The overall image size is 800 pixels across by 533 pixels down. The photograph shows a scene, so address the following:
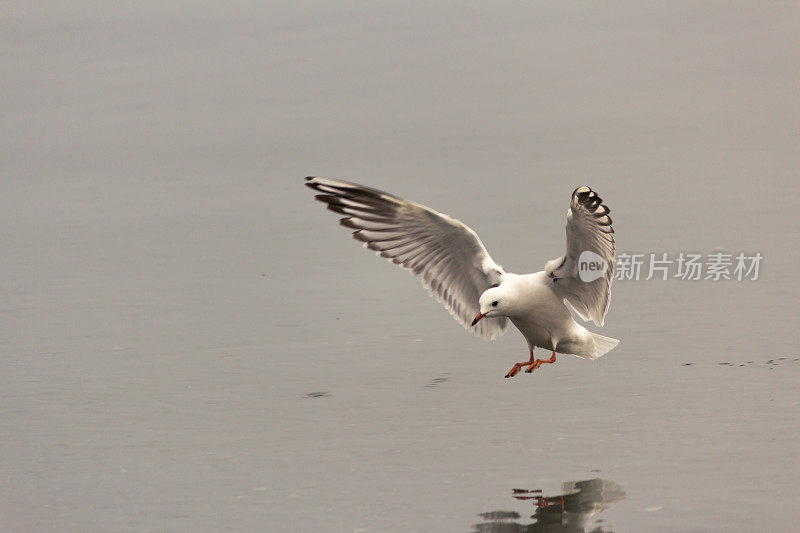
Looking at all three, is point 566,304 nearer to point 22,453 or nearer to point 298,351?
point 298,351

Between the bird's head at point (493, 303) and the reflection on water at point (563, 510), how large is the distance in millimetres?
2029

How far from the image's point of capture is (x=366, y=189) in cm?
1273

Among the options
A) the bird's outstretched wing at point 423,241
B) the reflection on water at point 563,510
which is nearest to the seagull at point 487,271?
the bird's outstretched wing at point 423,241

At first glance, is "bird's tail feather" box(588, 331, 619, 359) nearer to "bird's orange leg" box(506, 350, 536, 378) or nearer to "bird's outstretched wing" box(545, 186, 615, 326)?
"bird's outstretched wing" box(545, 186, 615, 326)

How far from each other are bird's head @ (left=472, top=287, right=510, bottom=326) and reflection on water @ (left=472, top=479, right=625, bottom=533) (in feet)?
6.66

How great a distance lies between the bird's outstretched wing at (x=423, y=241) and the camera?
12594mm

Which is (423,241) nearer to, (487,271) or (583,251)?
(487,271)

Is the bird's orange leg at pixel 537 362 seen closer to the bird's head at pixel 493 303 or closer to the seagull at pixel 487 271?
the seagull at pixel 487 271

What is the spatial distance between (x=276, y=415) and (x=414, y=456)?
1.54 metres

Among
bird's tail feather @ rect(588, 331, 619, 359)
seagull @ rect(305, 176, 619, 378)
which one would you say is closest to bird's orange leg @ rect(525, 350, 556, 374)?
seagull @ rect(305, 176, 619, 378)

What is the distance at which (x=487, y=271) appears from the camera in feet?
41.6

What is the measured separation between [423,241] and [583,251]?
4.67 feet

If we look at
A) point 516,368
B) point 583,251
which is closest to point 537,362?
point 516,368

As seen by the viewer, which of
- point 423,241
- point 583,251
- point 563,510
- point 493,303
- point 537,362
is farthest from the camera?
point 423,241
